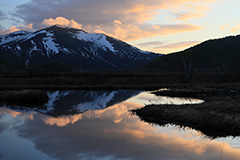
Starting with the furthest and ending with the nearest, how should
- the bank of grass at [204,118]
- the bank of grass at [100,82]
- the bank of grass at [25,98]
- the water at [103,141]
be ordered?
the bank of grass at [100,82]
the bank of grass at [25,98]
the bank of grass at [204,118]
the water at [103,141]

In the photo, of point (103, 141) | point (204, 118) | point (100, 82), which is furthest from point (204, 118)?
point (100, 82)

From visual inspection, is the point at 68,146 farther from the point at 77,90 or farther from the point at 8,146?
the point at 77,90

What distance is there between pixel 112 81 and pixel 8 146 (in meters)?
57.2

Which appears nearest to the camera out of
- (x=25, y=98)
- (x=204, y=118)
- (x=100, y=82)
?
(x=204, y=118)

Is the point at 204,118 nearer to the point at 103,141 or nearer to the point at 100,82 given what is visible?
the point at 103,141

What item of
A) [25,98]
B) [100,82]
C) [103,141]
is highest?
[100,82]

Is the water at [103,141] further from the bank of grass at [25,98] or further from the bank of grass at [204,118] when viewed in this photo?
the bank of grass at [25,98]

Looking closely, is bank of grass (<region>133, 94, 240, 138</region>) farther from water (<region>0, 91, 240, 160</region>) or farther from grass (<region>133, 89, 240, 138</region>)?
water (<region>0, 91, 240, 160</region>)

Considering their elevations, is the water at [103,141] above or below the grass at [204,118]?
below

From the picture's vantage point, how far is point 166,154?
1492 cm

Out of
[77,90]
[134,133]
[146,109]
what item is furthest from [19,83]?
[134,133]

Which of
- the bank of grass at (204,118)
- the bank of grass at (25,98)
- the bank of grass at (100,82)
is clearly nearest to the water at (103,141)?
the bank of grass at (204,118)

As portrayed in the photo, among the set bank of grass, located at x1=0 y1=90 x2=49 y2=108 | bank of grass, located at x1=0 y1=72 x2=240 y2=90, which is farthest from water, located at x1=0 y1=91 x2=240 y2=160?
bank of grass, located at x1=0 y1=72 x2=240 y2=90

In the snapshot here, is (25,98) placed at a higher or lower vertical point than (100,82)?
lower
